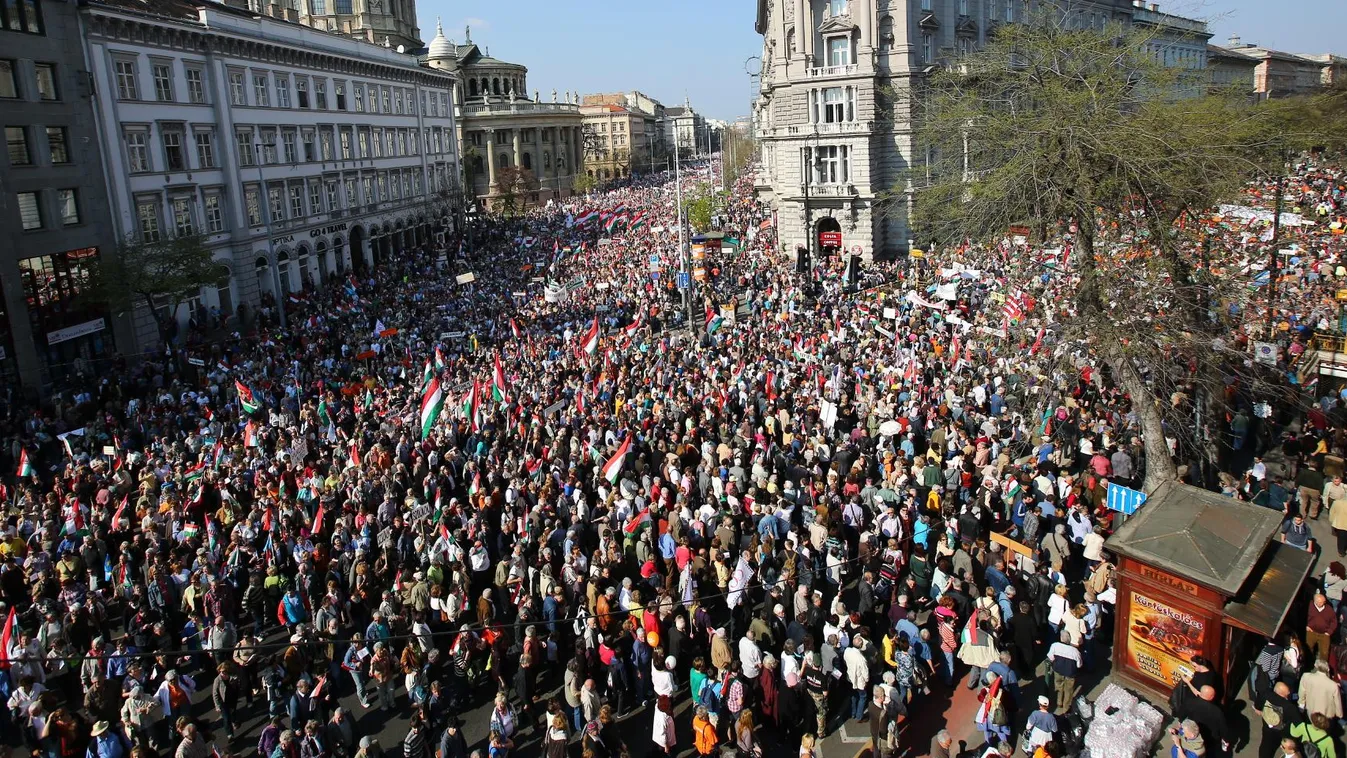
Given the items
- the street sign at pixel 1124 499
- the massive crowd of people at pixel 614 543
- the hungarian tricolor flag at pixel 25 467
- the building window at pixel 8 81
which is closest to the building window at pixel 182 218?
the building window at pixel 8 81

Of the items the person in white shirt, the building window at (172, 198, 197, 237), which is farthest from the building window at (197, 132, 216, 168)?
the person in white shirt

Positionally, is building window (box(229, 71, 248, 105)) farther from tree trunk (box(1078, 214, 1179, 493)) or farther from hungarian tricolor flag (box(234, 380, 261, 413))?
tree trunk (box(1078, 214, 1179, 493))

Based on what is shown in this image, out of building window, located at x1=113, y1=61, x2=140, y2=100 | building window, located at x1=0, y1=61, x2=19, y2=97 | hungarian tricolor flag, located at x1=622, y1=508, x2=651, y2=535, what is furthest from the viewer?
building window, located at x1=113, y1=61, x2=140, y2=100

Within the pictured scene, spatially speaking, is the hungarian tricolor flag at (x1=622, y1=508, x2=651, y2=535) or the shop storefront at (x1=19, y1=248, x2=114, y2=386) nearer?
the hungarian tricolor flag at (x1=622, y1=508, x2=651, y2=535)

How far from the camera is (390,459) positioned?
18.5 m

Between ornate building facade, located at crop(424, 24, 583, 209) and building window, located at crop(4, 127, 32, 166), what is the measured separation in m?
65.5

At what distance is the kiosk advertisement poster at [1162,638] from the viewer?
29.1 feet

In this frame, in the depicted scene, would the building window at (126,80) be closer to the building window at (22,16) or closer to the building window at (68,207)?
the building window at (22,16)

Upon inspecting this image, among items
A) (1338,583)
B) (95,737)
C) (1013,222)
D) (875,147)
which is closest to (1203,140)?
(1013,222)

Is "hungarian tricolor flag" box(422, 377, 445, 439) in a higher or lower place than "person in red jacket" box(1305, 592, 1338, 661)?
higher

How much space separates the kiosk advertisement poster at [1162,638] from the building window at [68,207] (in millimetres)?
35412

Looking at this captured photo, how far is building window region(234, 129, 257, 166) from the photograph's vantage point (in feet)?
139

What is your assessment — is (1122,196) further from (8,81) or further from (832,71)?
(8,81)

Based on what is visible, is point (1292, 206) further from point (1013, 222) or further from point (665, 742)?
point (665, 742)
